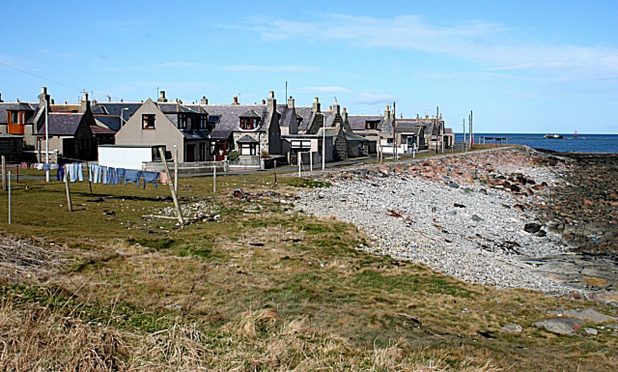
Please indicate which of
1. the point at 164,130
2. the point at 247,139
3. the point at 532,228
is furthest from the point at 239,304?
the point at 247,139

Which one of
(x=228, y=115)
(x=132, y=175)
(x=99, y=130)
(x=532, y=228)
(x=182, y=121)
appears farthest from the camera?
(x=99, y=130)

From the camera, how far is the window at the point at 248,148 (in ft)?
228

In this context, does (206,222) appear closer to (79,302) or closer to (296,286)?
Answer: (296,286)

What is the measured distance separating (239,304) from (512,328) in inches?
281

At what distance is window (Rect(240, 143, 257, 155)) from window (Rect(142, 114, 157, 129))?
9.63 m

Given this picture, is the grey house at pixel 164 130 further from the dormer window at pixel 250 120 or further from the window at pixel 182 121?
the dormer window at pixel 250 120

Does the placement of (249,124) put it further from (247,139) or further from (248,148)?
(248,148)

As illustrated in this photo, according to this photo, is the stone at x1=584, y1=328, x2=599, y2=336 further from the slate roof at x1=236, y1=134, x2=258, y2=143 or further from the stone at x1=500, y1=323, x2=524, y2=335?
the slate roof at x1=236, y1=134, x2=258, y2=143

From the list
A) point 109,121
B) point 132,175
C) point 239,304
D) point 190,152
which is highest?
point 109,121

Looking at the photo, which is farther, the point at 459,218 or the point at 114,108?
the point at 114,108

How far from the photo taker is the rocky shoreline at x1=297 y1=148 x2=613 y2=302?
27.0 metres

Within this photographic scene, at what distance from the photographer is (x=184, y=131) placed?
212ft

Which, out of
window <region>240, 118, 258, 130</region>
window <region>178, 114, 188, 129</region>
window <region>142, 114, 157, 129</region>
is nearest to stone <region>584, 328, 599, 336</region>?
window <region>178, 114, 188, 129</region>

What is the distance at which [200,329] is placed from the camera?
557 inches
